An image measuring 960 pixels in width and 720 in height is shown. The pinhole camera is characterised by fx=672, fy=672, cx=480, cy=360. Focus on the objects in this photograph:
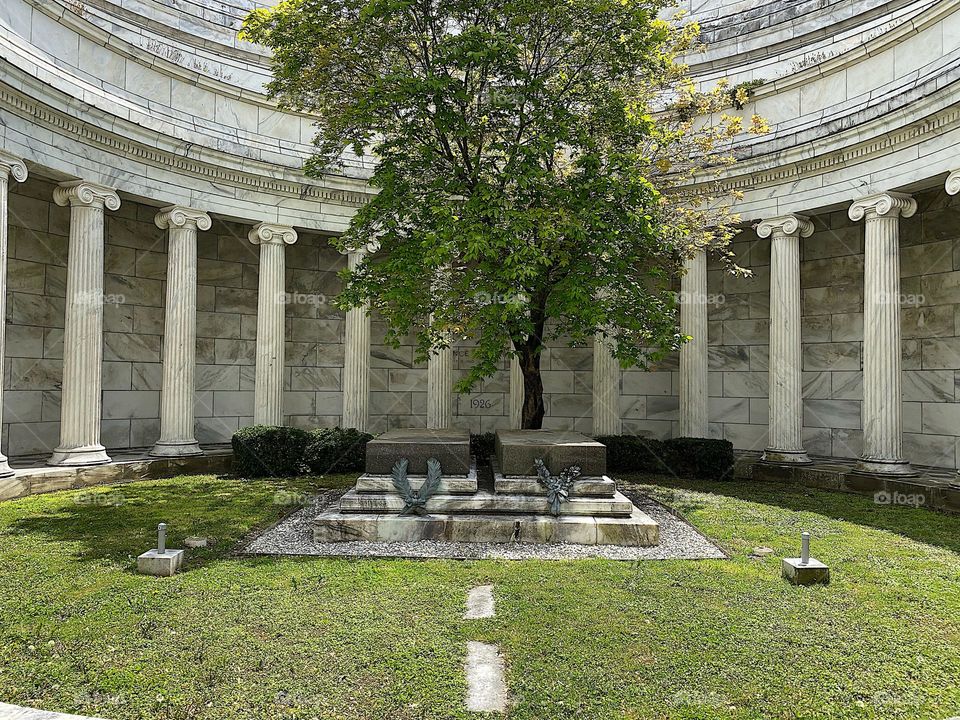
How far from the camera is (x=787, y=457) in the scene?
1862cm

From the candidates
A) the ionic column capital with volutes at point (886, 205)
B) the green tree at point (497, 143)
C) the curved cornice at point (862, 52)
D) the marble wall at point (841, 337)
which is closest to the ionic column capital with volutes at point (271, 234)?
the green tree at point (497, 143)

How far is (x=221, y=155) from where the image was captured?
19.2 m

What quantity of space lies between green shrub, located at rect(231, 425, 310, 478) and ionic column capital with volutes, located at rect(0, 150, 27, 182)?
8.06 m

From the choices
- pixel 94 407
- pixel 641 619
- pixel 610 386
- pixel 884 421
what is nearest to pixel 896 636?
pixel 641 619

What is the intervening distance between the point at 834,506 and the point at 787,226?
8.05m

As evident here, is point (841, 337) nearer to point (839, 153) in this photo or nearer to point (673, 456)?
point (839, 153)

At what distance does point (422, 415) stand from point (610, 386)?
7792 millimetres

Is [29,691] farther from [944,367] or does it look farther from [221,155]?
[944,367]

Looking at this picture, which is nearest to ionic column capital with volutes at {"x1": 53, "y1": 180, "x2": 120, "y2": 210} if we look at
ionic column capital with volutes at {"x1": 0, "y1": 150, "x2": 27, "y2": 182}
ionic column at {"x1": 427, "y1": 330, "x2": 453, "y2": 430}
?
ionic column capital with volutes at {"x1": 0, "y1": 150, "x2": 27, "y2": 182}

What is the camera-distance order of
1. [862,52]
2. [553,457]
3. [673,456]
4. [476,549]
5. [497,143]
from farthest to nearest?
[673,456], [862,52], [497,143], [553,457], [476,549]

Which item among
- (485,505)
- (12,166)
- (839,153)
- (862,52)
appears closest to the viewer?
(485,505)

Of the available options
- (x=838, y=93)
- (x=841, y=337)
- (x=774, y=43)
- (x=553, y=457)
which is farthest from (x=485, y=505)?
(x=774, y=43)

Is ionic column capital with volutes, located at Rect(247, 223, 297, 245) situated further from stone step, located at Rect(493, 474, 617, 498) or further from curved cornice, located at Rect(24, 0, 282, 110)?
stone step, located at Rect(493, 474, 617, 498)

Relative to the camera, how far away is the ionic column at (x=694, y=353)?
66.4ft
